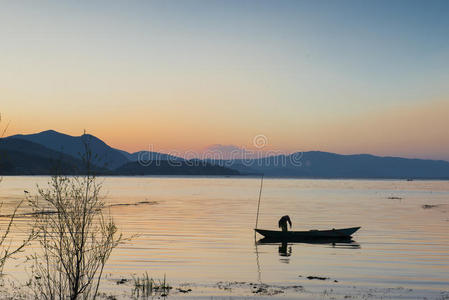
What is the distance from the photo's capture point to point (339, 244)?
43344 mm

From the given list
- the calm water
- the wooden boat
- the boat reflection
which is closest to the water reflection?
the boat reflection

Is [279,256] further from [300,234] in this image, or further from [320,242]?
[320,242]

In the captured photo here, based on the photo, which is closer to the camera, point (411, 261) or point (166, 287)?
point (166, 287)

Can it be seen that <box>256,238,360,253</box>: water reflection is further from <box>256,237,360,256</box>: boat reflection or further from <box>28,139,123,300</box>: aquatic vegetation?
<box>28,139,123,300</box>: aquatic vegetation

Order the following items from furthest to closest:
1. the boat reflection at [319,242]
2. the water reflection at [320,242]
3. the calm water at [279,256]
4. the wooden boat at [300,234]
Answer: the wooden boat at [300,234] < the boat reflection at [319,242] < the water reflection at [320,242] < the calm water at [279,256]

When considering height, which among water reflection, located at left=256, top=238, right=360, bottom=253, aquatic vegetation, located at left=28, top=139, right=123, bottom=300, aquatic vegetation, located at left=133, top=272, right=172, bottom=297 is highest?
aquatic vegetation, located at left=28, top=139, right=123, bottom=300

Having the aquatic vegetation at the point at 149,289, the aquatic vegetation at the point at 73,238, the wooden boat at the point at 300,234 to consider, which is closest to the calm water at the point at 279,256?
the aquatic vegetation at the point at 73,238

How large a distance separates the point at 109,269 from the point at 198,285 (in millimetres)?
6922

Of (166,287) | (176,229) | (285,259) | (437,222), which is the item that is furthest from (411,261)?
(437,222)

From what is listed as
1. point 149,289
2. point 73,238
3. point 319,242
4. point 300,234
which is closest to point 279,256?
point 300,234

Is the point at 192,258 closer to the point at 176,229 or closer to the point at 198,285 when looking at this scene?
the point at 198,285

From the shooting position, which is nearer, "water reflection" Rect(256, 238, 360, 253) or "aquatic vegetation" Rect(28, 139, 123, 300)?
"aquatic vegetation" Rect(28, 139, 123, 300)

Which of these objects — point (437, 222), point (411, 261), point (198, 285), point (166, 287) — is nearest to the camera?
point (166, 287)

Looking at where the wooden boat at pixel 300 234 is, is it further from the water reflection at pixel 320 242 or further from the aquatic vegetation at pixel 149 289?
the aquatic vegetation at pixel 149 289
